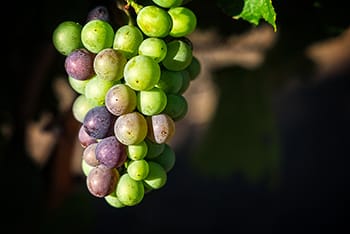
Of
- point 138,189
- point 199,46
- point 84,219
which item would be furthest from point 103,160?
point 199,46

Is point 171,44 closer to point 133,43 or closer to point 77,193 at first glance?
point 133,43

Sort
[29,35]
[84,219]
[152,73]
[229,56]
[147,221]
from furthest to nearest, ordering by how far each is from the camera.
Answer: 1. [229,56]
2. [147,221]
3. [84,219]
4. [29,35]
5. [152,73]

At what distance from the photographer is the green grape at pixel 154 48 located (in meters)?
0.64

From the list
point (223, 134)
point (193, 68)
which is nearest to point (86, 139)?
point (193, 68)

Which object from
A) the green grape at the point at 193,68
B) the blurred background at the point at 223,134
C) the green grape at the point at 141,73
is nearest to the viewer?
the green grape at the point at 141,73

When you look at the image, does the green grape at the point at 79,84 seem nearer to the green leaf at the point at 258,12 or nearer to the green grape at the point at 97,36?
the green grape at the point at 97,36

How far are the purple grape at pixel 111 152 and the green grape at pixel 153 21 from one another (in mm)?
109

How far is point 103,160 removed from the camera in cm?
64

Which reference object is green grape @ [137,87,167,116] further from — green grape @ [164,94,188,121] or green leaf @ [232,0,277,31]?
green leaf @ [232,0,277,31]

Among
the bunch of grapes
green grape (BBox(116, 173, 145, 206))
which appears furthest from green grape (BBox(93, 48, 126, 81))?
green grape (BBox(116, 173, 145, 206))

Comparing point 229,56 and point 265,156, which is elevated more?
point 229,56

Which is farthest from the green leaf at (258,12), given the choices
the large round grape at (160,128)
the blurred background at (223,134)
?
the large round grape at (160,128)

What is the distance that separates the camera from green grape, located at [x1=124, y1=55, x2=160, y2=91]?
0.62m

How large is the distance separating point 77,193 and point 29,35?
638mm
